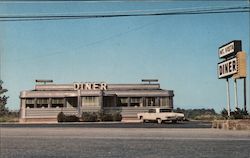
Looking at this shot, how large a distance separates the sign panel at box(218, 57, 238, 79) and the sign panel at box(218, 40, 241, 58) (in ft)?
1.63

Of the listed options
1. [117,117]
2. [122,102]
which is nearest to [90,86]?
[122,102]

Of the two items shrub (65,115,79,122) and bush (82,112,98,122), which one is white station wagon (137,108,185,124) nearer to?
bush (82,112,98,122)

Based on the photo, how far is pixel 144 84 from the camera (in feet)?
182

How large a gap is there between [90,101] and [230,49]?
85.0ft

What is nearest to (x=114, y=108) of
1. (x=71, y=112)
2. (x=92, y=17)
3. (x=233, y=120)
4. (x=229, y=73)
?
(x=71, y=112)

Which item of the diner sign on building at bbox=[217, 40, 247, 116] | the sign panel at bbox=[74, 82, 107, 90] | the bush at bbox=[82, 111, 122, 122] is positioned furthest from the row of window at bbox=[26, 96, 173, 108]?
the diner sign on building at bbox=[217, 40, 247, 116]

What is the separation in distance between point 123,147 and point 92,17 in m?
7.19

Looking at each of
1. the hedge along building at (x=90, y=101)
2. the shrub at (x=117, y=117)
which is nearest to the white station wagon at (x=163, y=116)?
the shrub at (x=117, y=117)

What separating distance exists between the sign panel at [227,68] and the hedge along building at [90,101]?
20.3 metres

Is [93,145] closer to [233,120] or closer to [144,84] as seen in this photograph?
[233,120]

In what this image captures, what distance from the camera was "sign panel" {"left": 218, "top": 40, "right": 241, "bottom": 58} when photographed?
30.1 meters

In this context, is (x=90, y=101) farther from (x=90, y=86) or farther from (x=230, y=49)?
(x=230, y=49)

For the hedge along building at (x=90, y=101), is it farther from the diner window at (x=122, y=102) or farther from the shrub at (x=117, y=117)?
the shrub at (x=117, y=117)

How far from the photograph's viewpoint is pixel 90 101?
53406mm
